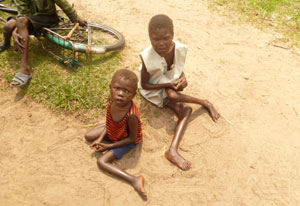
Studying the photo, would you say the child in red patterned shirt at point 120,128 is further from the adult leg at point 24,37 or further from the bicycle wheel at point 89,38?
the bicycle wheel at point 89,38

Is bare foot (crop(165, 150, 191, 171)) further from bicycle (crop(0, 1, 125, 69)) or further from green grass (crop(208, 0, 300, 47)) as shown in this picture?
green grass (crop(208, 0, 300, 47))

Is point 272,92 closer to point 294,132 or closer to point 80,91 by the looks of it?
point 294,132

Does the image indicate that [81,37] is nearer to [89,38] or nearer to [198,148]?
[89,38]

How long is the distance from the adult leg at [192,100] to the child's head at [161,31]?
57cm

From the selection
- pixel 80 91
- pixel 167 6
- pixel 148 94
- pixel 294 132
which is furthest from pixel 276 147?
pixel 167 6

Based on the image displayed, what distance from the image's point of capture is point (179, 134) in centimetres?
300

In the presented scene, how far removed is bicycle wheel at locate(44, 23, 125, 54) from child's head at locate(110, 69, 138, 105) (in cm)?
178

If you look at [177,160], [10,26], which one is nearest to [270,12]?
[177,160]

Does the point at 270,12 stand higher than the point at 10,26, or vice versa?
the point at 270,12

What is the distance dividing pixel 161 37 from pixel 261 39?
2966 millimetres

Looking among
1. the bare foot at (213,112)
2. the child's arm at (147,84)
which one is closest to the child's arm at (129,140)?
the child's arm at (147,84)

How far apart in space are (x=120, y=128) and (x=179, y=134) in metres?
0.80

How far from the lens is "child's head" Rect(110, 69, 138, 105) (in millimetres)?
2309

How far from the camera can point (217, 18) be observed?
17.4ft
